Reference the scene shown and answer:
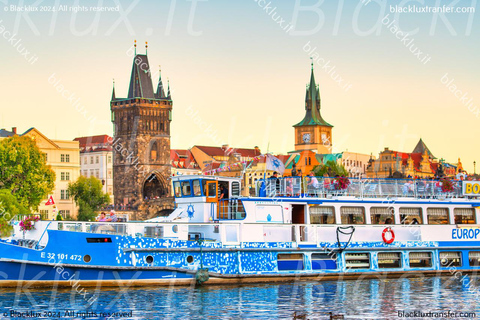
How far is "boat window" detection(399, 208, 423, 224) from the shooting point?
123ft

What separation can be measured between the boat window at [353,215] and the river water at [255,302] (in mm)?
2843

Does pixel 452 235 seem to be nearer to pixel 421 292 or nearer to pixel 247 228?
pixel 421 292

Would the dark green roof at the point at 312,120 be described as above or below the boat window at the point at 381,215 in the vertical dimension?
above

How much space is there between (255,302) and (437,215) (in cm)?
1173

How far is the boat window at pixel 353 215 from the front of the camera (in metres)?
36.3

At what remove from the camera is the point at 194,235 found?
114ft

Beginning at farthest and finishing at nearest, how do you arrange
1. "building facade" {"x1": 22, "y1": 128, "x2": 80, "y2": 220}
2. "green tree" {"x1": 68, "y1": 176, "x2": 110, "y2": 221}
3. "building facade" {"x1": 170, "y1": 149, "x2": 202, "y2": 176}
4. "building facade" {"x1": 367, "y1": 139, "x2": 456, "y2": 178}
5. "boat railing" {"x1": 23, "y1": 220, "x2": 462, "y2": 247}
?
1. "building facade" {"x1": 367, "y1": 139, "x2": 456, "y2": 178}
2. "building facade" {"x1": 170, "y1": 149, "x2": 202, "y2": 176}
3. "building facade" {"x1": 22, "y1": 128, "x2": 80, "y2": 220}
4. "green tree" {"x1": 68, "y1": 176, "x2": 110, "y2": 221}
5. "boat railing" {"x1": 23, "y1": 220, "x2": 462, "y2": 247}

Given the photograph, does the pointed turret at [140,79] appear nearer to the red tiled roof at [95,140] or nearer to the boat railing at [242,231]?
the red tiled roof at [95,140]

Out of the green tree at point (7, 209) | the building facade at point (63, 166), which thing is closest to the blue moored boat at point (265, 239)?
the green tree at point (7, 209)

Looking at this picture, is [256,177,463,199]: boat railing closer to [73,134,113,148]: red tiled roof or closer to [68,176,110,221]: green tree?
[68,176,110,221]: green tree

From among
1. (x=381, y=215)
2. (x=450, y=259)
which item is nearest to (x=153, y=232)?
(x=381, y=215)

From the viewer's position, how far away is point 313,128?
18812 centimetres

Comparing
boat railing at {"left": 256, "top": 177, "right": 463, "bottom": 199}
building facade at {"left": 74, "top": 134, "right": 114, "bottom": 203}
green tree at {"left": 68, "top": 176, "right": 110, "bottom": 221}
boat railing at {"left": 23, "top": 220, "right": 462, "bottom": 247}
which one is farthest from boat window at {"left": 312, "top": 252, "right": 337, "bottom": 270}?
building facade at {"left": 74, "top": 134, "right": 114, "bottom": 203}

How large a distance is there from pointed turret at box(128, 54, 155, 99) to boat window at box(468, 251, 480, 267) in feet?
308
